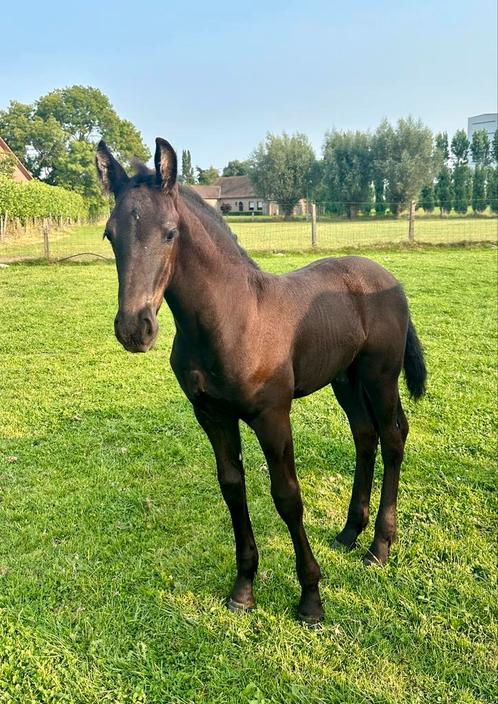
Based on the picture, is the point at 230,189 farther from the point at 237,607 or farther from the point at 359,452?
the point at 237,607

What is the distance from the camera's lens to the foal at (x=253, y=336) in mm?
1771

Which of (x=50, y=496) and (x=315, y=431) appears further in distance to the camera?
(x=315, y=431)

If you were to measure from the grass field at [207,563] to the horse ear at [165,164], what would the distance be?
207cm

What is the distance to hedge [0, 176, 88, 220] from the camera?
74.0 ft

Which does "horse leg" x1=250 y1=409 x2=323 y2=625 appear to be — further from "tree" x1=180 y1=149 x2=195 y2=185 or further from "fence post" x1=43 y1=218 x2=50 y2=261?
"tree" x1=180 y1=149 x2=195 y2=185

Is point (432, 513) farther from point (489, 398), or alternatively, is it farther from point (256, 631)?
point (489, 398)

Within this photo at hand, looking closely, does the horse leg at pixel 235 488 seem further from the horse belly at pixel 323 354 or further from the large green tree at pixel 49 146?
the large green tree at pixel 49 146

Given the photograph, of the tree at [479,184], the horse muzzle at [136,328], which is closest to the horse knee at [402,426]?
the horse muzzle at [136,328]

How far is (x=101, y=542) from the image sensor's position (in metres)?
3.13

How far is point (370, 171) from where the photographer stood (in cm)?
4369

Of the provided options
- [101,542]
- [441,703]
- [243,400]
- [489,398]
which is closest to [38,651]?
[101,542]

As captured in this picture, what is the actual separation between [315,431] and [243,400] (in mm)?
2562

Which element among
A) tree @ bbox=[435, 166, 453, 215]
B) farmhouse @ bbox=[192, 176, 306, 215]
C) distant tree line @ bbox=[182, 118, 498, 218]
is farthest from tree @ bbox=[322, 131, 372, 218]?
farmhouse @ bbox=[192, 176, 306, 215]

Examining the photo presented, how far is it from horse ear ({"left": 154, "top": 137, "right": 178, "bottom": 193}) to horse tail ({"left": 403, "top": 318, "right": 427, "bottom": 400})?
1.99 meters
